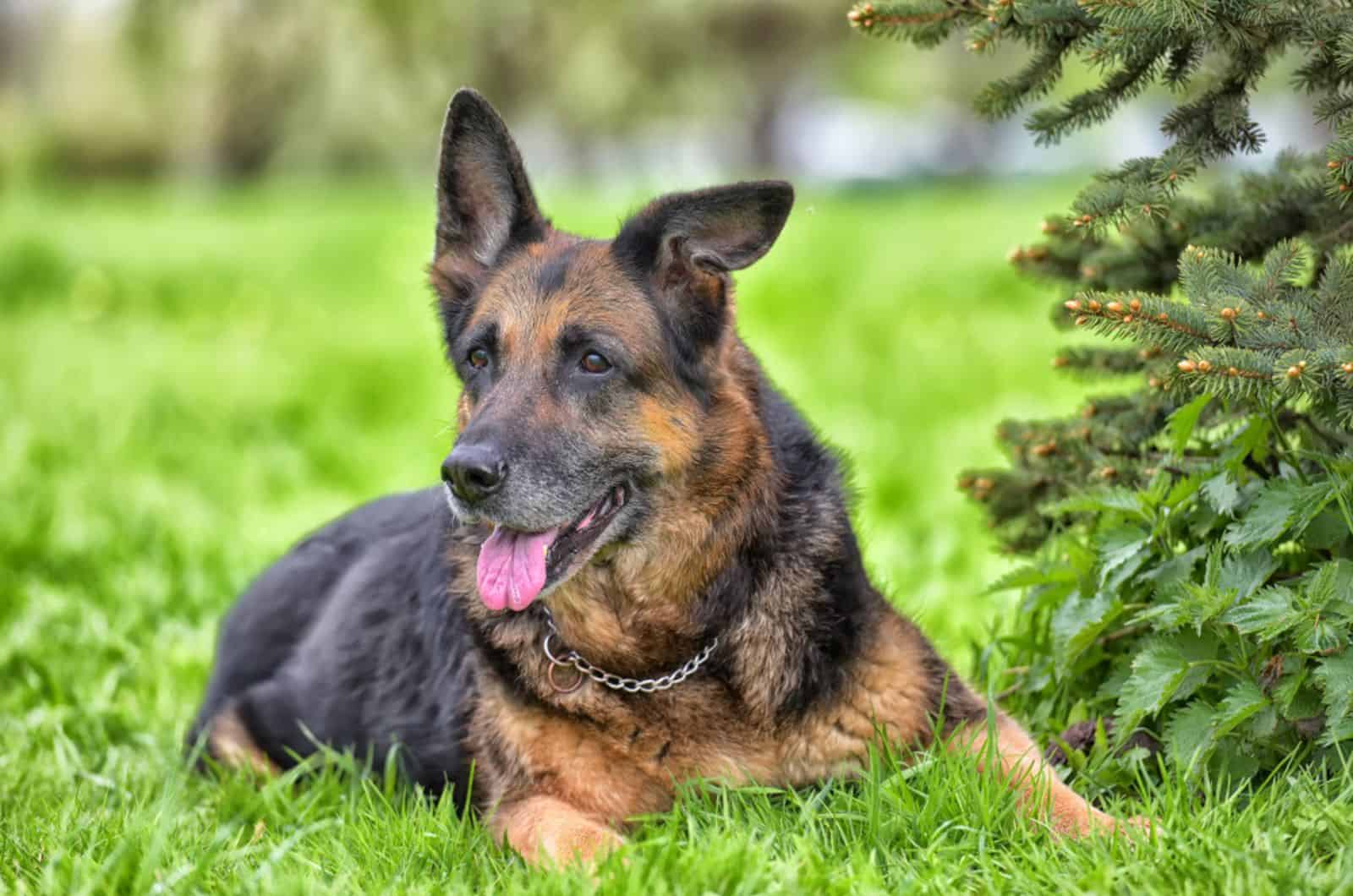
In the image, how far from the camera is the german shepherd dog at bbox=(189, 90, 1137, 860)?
148 inches

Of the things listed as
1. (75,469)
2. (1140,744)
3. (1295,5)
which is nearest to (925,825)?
(1140,744)

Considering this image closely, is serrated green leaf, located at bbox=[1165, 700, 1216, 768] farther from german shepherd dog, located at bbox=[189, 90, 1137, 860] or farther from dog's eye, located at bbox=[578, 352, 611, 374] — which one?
dog's eye, located at bbox=[578, 352, 611, 374]

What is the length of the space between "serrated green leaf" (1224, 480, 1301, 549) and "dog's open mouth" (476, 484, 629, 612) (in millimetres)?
1663

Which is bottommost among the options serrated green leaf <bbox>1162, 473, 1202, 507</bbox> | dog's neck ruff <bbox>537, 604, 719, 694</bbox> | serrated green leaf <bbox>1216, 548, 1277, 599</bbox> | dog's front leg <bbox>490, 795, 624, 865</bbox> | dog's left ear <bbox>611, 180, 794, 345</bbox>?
dog's front leg <bbox>490, 795, 624, 865</bbox>

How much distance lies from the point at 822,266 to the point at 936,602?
8.01m

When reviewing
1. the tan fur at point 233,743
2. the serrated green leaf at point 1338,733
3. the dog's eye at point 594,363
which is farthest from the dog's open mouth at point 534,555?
the serrated green leaf at point 1338,733

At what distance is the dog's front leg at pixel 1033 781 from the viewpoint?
3.46 m

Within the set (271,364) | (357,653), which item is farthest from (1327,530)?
(271,364)

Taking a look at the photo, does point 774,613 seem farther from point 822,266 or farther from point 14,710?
point 822,266

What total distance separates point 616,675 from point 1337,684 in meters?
1.88

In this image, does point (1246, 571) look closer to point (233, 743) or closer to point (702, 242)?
point (702, 242)

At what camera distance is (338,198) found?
74.8 ft

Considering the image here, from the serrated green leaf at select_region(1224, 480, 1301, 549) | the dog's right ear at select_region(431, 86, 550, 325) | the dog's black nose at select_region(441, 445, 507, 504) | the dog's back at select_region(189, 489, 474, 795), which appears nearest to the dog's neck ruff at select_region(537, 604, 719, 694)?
the dog's back at select_region(189, 489, 474, 795)

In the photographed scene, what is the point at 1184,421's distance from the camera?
3.74 m
